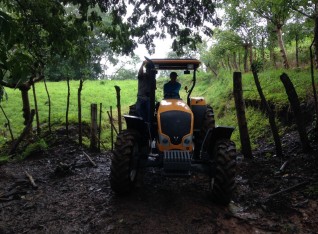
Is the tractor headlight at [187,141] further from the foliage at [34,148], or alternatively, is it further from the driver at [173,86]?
the foliage at [34,148]

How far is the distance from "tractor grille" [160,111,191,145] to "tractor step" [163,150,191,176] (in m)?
0.46

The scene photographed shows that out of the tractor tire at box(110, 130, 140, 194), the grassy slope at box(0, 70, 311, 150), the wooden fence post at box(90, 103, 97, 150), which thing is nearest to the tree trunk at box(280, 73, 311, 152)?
the grassy slope at box(0, 70, 311, 150)

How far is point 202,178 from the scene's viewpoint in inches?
287

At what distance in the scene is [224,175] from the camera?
536 centimetres

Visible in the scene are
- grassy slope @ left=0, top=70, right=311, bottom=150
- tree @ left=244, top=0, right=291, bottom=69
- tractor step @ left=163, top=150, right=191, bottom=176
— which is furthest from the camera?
tree @ left=244, top=0, right=291, bottom=69

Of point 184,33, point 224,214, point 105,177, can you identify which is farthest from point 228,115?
point 224,214

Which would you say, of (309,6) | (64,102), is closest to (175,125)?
(309,6)

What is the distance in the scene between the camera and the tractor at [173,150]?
5.39m

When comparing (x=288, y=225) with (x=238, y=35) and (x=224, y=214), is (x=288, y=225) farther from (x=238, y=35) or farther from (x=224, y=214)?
(x=238, y=35)

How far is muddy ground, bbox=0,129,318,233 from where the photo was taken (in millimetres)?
4871

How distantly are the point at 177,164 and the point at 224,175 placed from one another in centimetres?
80

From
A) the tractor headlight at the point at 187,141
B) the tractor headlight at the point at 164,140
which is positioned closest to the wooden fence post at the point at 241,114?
the tractor headlight at the point at 187,141

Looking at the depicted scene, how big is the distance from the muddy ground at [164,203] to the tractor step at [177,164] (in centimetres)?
58

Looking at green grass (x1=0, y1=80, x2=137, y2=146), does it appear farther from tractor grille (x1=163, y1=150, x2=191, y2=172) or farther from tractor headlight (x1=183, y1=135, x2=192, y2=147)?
tractor grille (x1=163, y1=150, x2=191, y2=172)
